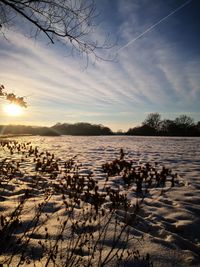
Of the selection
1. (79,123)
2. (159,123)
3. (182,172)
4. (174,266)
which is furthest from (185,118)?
(174,266)

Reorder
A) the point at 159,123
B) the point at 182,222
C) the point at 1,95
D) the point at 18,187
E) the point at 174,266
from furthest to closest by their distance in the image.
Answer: the point at 159,123, the point at 18,187, the point at 1,95, the point at 182,222, the point at 174,266

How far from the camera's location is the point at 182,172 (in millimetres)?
8922

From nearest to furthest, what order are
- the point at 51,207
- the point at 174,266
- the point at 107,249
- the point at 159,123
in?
the point at 174,266 < the point at 107,249 < the point at 51,207 < the point at 159,123

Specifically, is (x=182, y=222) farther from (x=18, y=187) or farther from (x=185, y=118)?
(x=185, y=118)

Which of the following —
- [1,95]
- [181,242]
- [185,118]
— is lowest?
[181,242]

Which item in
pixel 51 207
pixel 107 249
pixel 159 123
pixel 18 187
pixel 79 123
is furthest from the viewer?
pixel 159 123

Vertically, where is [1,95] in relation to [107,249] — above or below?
above

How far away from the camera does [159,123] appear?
96375 mm

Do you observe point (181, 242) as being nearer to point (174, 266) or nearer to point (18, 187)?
point (174, 266)

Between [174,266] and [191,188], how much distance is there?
4.00 metres

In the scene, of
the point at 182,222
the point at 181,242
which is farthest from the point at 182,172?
the point at 181,242

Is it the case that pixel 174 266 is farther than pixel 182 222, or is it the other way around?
pixel 182 222

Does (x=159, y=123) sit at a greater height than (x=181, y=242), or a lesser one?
greater

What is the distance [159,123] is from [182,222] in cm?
9466
